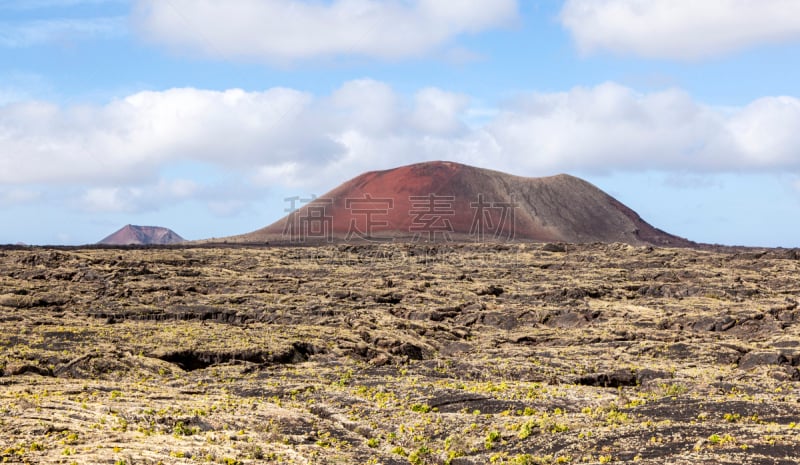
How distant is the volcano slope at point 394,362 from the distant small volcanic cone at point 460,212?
53.7 metres

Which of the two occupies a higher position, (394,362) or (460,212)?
(460,212)

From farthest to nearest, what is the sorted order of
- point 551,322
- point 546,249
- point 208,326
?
1. point 546,249
2. point 551,322
3. point 208,326

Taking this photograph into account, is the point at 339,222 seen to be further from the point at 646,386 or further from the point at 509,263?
the point at 646,386

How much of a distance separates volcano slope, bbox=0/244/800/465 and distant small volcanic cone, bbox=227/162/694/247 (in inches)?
2116

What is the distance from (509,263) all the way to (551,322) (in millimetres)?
32854

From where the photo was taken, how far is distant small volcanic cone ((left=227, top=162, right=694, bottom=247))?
433ft

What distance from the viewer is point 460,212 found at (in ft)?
463

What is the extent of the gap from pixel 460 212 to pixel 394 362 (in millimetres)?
103802

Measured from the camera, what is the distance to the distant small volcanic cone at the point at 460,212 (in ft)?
433

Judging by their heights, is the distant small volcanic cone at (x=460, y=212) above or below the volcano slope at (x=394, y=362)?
above

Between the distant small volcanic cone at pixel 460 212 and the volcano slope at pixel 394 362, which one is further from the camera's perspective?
the distant small volcanic cone at pixel 460 212

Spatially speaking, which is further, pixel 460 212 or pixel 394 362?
pixel 460 212

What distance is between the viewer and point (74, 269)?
66.8 m

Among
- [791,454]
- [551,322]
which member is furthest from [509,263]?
[791,454]
